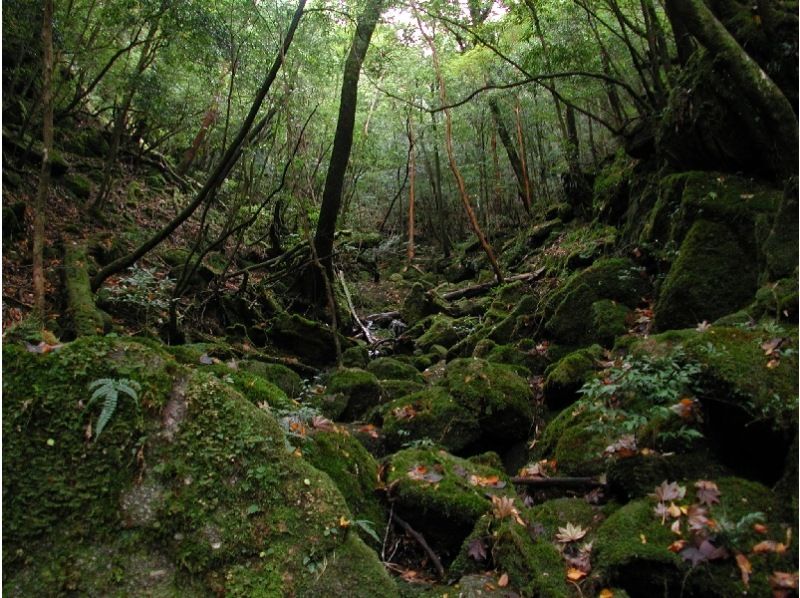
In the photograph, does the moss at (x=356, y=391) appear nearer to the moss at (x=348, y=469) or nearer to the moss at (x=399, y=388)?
the moss at (x=399, y=388)

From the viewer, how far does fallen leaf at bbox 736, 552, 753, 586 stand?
274 centimetres

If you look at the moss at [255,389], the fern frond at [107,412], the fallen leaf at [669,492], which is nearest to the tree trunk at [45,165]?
the moss at [255,389]

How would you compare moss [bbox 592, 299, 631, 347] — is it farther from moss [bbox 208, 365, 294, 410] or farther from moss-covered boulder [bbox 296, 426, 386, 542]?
moss [bbox 208, 365, 294, 410]

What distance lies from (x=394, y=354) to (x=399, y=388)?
12.6 ft

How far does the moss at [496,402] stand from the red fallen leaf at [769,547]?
9.33ft

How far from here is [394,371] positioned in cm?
819

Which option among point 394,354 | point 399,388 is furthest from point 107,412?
point 394,354

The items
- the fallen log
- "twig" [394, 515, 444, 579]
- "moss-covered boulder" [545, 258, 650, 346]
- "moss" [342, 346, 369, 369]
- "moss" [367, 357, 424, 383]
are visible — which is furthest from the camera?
the fallen log

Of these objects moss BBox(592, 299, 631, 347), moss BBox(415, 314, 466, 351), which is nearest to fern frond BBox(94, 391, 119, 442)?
moss BBox(592, 299, 631, 347)

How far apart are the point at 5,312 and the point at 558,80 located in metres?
13.7

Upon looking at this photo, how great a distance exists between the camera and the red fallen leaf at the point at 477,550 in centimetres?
315

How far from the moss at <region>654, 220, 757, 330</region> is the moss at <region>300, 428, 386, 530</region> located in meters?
4.25

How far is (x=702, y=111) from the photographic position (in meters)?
7.19

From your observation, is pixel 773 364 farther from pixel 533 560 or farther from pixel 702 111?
pixel 702 111
